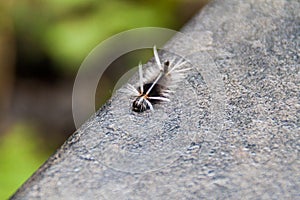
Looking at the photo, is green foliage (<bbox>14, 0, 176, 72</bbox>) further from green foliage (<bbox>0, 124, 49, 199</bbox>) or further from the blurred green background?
green foliage (<bbox>0, 124, 49, 199</bbox>)

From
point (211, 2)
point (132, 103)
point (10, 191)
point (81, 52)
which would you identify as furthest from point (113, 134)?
point (81, 52)

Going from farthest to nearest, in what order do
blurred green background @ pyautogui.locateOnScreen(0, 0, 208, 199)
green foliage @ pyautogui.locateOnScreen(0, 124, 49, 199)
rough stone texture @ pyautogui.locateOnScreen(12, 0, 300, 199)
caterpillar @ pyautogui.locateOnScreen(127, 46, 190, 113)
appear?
1. blurred green background @ pyautogui.locateOnScreen(0, 0, 208, 199)
2. green foliage @ pyautogui.locateOnScreen(0, 124, 49, 199)
3. caterpillar @ pyautogui.locateOnScreen(127, 46, 190, 113)
4. rough stone texture @ pyautogui.locateOnScreen(12, 0, 300, 199)

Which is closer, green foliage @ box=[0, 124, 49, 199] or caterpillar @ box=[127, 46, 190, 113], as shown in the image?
caterpillar @ box=[127, 46, 190, 113]

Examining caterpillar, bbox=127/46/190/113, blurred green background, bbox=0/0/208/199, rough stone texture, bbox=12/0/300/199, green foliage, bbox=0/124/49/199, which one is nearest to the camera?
rough stone texture, bbox=12/0/300/199

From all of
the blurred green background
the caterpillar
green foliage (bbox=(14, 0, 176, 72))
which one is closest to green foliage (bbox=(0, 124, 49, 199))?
the blurred green background

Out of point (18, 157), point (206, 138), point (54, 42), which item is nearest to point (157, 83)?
point (206, 138)

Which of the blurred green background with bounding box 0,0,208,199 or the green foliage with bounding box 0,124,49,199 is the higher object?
the blurred green background with bounding box 0,0,208,199
